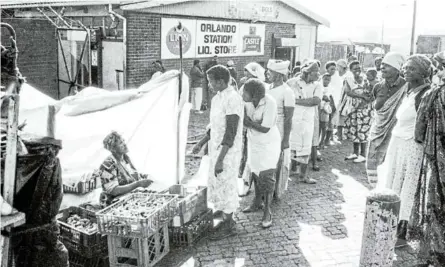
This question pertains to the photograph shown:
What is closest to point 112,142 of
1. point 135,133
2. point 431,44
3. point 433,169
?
point 135,133

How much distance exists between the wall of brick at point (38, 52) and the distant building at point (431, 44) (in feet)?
76.4

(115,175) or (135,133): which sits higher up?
(135,133)

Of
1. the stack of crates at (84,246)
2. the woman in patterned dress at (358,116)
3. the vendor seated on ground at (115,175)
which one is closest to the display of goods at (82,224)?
the stack of crates at (84,246)

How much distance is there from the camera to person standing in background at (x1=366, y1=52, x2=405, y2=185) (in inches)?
241

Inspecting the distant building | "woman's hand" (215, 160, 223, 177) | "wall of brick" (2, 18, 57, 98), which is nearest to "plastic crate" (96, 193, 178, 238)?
"woman's hand" (215, 160, 223, 177)

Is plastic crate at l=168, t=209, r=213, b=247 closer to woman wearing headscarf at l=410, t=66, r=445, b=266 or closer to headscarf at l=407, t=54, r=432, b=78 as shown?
woman wearing headscarf at l=410, t=66, r=445, b=266

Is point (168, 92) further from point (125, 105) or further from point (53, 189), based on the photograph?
point (53, 189)

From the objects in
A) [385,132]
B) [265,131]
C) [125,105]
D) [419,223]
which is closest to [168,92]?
[125,105]

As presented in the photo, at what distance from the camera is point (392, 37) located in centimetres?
4447

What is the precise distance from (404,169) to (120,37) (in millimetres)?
9224

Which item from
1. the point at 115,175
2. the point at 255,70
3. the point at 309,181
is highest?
the point at 255,70

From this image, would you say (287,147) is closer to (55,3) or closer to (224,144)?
(224,144)

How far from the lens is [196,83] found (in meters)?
14.6

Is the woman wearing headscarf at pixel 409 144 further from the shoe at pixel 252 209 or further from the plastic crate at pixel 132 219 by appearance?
the plastic crate at pixel 132 219
